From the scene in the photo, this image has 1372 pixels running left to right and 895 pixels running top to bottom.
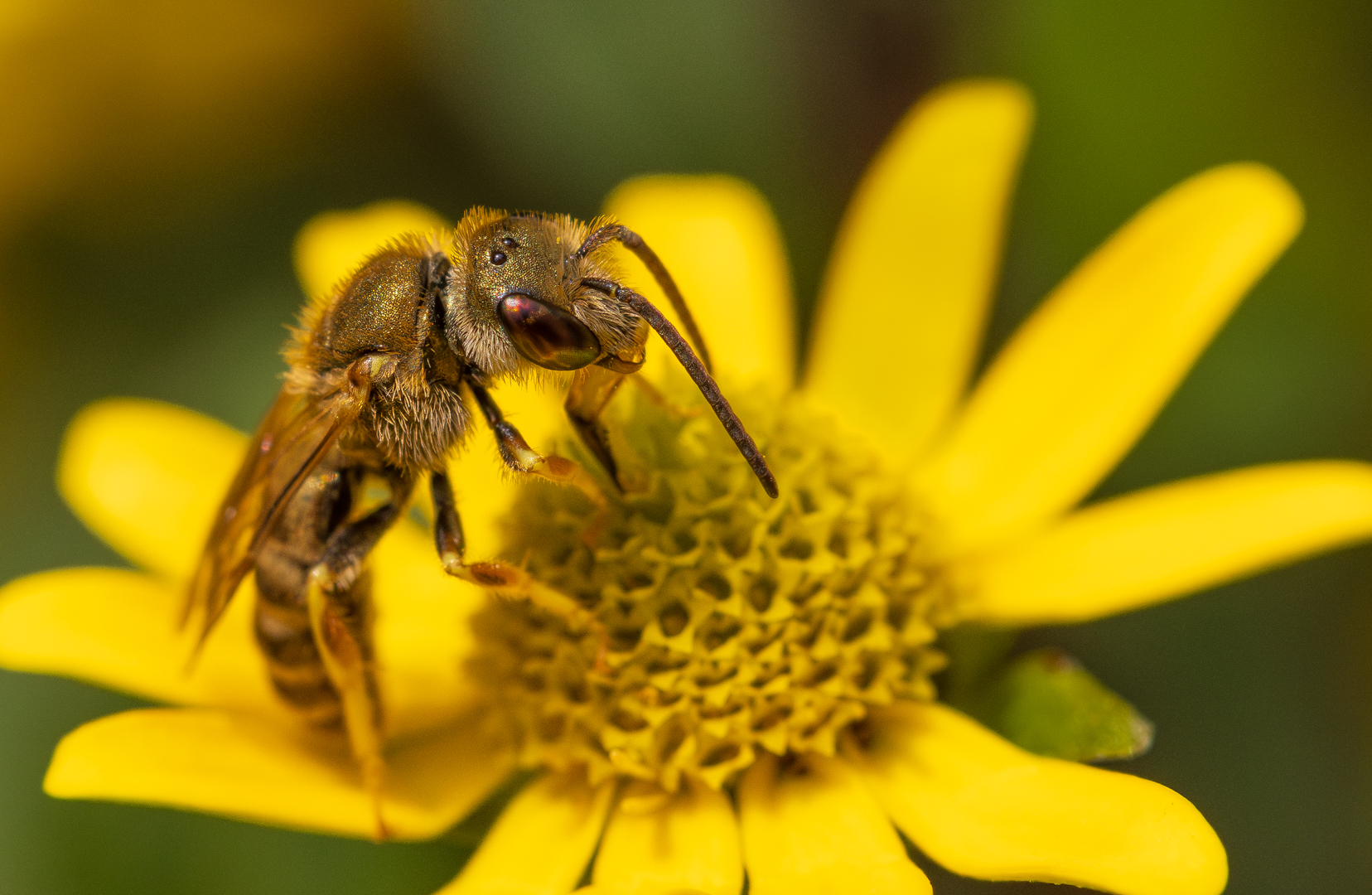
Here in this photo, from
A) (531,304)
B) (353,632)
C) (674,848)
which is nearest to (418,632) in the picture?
(353,632)

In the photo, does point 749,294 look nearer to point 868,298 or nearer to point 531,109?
point 868,298

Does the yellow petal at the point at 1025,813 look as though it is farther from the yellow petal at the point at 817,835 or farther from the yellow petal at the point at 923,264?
the yellow petal at the point at 923,264

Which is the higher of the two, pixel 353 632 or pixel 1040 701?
pixel 1040 701

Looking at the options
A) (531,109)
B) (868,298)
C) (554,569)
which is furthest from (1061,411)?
(531,109)

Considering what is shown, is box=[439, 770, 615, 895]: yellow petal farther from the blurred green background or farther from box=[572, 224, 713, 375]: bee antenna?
box=[572, 224, 713, 375]: bee antenna

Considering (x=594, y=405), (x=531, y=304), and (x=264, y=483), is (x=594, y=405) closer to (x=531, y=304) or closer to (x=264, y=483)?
(x=531, y=304)
